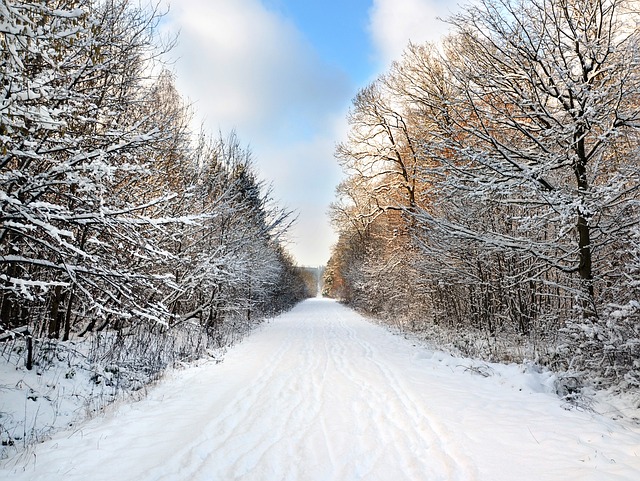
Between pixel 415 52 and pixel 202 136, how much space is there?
31.6 feet

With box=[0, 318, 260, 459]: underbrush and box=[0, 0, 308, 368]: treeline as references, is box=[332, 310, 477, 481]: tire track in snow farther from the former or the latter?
box=[0, 318, 260, 459]: underbrush

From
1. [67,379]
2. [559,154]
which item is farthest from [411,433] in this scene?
[67,379]

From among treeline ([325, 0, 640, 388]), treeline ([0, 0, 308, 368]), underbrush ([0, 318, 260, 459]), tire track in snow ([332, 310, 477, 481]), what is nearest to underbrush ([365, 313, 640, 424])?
treeline ([325, 0, 640, 388])

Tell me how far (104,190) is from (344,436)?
4.22 meters

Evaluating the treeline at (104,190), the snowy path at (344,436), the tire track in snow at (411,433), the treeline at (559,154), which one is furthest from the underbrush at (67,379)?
the treeline at (559,154)

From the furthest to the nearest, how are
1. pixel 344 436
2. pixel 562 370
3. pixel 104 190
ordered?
pixel 562 370, pixel 104 190, pixel 344 436

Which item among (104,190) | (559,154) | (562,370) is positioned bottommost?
(562,370)

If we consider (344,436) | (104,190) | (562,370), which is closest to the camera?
(344,436)

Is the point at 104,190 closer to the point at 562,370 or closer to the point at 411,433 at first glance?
the point at 411,433

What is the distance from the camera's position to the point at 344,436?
3.98 meters

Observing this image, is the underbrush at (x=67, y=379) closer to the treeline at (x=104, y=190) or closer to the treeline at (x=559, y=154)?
the treeline at (x=104, y=190)

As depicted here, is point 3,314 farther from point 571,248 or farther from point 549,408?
point 571,248

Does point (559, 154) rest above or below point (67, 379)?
above

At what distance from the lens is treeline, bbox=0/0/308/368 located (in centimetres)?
391
